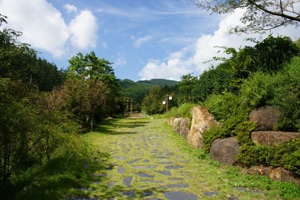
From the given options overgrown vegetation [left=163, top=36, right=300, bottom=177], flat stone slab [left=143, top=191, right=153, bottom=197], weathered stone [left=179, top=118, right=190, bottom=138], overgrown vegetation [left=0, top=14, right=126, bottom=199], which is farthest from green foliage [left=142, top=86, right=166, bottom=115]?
flat stone slab [left=143, top=191, right=153, bottom=197]

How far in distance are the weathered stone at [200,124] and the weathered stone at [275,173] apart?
8.78 feet

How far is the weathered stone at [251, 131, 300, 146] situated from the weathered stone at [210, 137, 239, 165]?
0.47 meters

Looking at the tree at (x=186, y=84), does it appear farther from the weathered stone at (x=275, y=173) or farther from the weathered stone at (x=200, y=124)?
the weathered stone at (x=275, y=173)

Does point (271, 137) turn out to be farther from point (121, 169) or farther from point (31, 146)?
point (31, 146)

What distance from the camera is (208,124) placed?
27.0 ft

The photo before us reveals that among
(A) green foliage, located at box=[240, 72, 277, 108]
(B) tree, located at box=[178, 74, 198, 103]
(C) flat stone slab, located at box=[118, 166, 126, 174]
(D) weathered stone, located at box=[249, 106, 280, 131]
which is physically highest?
(B) tree, located at box=[178, 74, 198, 103]

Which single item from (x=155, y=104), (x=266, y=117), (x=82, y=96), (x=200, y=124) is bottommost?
(x=200, y=124)

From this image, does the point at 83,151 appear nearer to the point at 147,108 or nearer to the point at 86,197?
the point at 86,197

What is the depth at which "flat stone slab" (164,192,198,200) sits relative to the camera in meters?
4.32

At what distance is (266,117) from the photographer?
20.0 ft

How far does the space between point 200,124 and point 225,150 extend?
2398 millimetres

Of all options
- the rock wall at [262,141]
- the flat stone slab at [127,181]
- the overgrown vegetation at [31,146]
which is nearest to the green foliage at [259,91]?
the rock wall at [262,141]

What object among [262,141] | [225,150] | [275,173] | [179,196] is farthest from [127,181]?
[262,141]

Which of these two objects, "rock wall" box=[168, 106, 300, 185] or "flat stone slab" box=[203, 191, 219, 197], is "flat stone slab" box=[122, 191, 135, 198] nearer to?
"flat stone slab" box=[203, 191, 219, 197]
